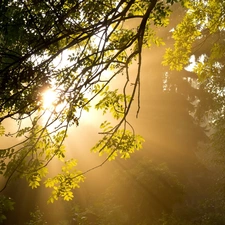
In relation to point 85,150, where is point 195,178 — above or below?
below

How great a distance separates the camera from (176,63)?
266 inches

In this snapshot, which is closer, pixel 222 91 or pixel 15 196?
pixel 15 196

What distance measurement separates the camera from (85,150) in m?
21.5

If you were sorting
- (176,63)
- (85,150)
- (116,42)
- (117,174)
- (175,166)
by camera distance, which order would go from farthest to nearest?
(85,150)
(175,166)
(117,174)
(176,63)
(116,42)

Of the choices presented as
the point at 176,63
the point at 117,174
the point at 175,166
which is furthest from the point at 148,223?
the point at 176,63

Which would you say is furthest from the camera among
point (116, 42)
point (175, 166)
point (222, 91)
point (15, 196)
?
point (175, 166)

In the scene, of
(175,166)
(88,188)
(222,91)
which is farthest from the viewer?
(175,166)

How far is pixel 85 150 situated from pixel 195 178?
9.09 metres

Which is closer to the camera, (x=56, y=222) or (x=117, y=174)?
(x=56, y=222)

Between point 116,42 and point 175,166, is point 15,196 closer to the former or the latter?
point 116,42

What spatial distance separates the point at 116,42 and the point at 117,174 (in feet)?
43.2

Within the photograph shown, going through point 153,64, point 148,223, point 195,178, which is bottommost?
point 148,223

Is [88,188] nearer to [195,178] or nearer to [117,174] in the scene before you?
[117,174]

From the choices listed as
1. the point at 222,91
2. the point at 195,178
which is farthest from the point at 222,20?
the point at 195,178
